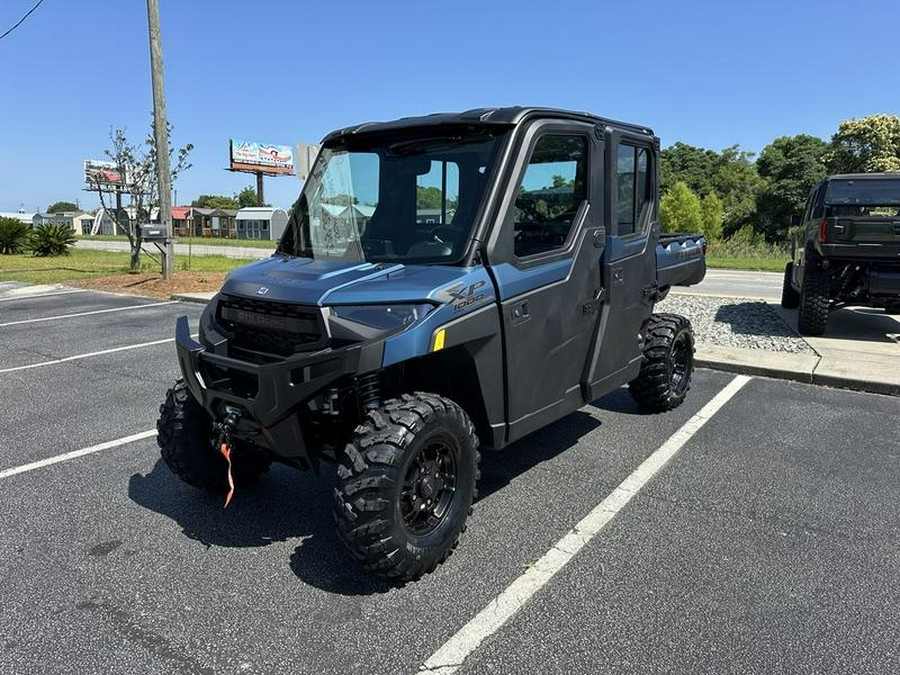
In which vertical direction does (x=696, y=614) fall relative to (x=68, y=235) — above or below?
below

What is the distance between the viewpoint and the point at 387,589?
2988mm

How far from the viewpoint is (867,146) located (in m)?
39.6

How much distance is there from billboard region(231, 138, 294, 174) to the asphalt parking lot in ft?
233

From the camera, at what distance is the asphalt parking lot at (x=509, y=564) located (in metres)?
2.55

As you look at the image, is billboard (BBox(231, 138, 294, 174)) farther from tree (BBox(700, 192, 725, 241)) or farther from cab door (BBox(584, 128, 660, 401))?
cab door (BBox(584, 128, 660, 401))

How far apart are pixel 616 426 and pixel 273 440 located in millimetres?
3241

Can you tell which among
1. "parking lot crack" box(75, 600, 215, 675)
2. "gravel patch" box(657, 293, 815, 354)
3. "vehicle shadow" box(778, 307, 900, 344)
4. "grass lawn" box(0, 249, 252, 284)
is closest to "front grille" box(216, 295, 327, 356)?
"parking lot crack" box(75, 600, 215, 675)

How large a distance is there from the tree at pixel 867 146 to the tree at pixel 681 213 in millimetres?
11127

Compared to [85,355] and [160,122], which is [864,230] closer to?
[85,355]

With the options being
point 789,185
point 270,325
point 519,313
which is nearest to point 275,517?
point 270,325

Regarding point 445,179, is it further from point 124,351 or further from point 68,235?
point 68,235

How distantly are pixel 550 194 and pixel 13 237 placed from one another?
95.5 feet

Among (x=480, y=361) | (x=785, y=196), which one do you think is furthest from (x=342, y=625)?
(x=785, y=196)

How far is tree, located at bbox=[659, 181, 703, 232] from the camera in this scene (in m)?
35.8
